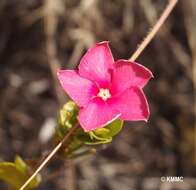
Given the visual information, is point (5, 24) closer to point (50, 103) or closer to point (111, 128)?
point (50, 103)

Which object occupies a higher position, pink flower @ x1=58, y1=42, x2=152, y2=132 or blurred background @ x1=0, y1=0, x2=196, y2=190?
pink flower @ x1=58, y1=42, x2=152, y2=132

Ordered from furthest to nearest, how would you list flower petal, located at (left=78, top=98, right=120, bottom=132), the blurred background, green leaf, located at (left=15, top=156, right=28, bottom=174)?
the blurred background, green leaf, located at (left=15, top=156, right=28, bottom=174), flower petal, located at (left=78, top=98, right=120, bottom=132)

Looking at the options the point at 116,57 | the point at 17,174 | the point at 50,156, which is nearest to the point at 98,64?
the point at 50,156

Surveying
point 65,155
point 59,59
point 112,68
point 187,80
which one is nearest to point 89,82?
point 112,68

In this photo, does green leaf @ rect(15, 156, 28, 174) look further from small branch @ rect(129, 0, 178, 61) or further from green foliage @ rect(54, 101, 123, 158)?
small branch @ rect(129, 0, 178, 61)

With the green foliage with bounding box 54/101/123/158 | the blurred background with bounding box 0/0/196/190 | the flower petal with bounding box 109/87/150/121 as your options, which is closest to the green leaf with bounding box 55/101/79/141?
the green foliage with bounding box 54/101/123/158

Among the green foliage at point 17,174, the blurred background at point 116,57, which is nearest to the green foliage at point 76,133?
the green foliage at point 17,174

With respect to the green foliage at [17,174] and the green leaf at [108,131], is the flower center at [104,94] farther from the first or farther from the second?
the green foliage at [17,174]
